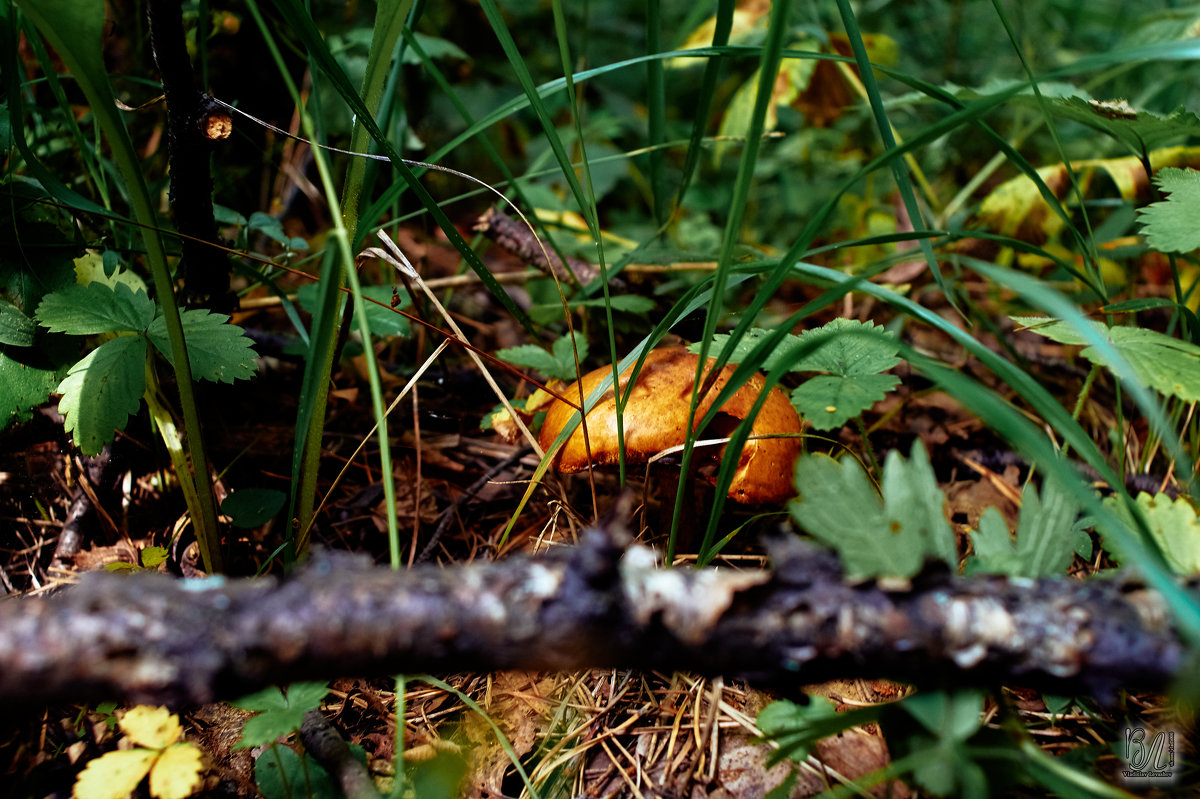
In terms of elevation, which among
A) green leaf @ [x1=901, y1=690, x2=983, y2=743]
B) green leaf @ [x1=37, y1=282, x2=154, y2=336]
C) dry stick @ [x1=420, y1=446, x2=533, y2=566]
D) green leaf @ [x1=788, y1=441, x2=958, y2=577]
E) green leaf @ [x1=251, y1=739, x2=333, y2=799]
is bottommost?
green leaf @ [x1=251, y1=739, x2=333, y2=799]

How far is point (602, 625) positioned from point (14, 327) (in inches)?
49.5

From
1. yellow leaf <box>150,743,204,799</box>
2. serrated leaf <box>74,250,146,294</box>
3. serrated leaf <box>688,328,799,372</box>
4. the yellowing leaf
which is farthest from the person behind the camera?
the yellowing leaf

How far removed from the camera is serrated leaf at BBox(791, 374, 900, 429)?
107cm

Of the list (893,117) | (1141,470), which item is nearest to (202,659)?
(1141,470)

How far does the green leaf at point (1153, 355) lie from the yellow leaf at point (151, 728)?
4.66 ft

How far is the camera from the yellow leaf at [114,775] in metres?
0.90

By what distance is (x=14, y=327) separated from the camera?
125cm

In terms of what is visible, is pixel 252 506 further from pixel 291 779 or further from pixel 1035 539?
pixel 1035 539

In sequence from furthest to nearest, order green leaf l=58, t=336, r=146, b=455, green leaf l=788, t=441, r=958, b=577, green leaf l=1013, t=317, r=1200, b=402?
green leaf l=58, t=336, r=146, b=455 < green leaf l=1013, t=317, r=1200, b=402 < green leaf l=788, t=441, r=958, b=577

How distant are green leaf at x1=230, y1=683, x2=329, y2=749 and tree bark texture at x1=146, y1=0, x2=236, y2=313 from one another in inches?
31.1

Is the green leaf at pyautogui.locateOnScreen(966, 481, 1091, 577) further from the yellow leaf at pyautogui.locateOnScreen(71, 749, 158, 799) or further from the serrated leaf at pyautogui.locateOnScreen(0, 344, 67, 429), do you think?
the serrated leaf at pyautogui.locateOnScreen(0, 344, 67, 429)

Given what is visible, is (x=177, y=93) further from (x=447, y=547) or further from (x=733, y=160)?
(x=733, y=160)

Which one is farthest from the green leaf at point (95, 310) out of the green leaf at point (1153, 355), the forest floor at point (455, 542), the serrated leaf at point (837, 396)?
the green leaf at point (1153, 355)

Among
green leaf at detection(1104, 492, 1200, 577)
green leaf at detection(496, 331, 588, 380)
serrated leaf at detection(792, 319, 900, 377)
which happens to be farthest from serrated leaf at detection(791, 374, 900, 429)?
green leaf at detection(496, 331, 588, 380)
